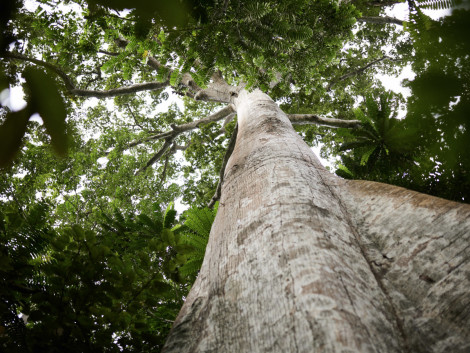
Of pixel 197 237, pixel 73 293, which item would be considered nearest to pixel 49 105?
pixel 73 293

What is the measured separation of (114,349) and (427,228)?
1322 millimetres

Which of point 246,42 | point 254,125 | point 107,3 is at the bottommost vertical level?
point 107,3

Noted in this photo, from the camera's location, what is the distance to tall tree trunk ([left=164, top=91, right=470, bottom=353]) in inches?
26.7

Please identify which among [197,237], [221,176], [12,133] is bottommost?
[12,133]

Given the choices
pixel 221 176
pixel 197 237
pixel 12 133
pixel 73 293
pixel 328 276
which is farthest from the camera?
pixel 221 176

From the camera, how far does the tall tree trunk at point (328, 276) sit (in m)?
0.68

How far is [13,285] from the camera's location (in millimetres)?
1034

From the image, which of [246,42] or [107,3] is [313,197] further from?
[246,42]

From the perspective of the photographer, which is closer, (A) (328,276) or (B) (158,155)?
(A) (328,276)

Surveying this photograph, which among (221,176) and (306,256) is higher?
(221,176)

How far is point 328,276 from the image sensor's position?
78 cm

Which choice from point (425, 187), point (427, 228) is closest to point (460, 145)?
point (427, 228)

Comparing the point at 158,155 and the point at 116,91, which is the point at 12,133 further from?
the point at 158,155

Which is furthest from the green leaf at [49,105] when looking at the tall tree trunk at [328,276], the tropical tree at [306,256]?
the tall tree trunk at [328,276]
